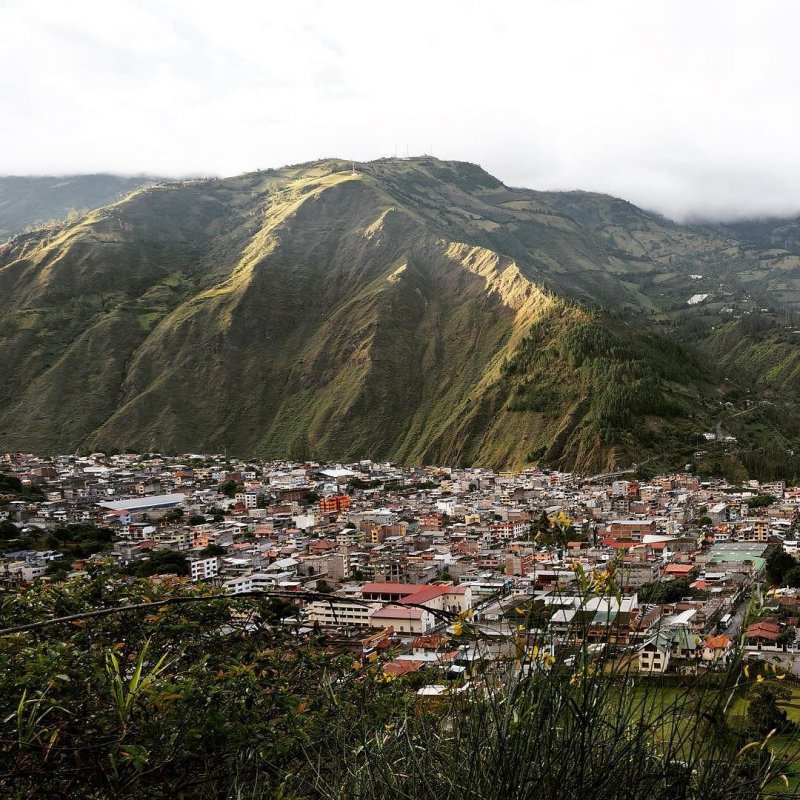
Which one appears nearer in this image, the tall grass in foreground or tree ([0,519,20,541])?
the tall grass in foreground

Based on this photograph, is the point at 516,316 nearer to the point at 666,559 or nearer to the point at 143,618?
the point at 666,559

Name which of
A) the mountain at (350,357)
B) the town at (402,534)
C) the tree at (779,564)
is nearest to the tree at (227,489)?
the town at (402,534)

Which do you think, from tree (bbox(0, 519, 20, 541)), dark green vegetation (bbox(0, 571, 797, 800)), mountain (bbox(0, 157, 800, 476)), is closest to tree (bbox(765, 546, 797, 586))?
dark green vegetation (bbox(0, 571, 797, 800))

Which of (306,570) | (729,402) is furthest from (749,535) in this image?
(729,402)

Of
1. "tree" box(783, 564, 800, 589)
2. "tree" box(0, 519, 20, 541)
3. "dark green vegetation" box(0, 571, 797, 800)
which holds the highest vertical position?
"dark green vegetation" box(0, 571, 797, 800)

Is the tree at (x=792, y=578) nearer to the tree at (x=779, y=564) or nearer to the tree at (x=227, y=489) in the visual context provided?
the tree at (x=779, y=564)

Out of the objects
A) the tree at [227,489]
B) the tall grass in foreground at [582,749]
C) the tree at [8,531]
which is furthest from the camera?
the tree at [227,489]

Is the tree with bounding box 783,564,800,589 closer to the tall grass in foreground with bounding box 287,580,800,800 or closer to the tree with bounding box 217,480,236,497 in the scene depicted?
the tall grass in foreground with bounding box 287,580,800,800
